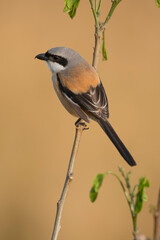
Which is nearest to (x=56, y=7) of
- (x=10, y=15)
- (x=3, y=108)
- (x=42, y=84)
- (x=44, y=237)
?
(x=10, y=15)

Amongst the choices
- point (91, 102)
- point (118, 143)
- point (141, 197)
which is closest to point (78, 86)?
point (91, 102)

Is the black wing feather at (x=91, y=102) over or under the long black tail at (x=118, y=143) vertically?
over

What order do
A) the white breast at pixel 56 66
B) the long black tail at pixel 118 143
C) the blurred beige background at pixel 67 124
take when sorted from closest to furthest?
1. the long black tail at pixel 118 143
2. the white breast at pixel 56 66
3. the blurred beige background at pixel 67 124

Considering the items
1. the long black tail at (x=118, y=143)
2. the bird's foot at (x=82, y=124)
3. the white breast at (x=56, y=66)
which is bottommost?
the long black tail at (x=118, y=143)

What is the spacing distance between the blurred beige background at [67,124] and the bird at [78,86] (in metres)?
1.63

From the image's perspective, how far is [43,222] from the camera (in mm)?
4453

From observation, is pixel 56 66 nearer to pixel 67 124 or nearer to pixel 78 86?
pixel 78 86

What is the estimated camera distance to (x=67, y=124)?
→ 5000mm

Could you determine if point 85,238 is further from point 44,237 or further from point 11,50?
point 11,50

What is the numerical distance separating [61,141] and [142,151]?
2.98 feet

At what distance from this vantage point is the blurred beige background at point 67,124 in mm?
4453

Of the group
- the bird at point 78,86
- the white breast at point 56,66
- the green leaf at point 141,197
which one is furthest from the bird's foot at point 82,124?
the green leaf at point 141,197

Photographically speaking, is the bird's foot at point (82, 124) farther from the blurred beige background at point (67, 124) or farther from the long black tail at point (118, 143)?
the blurred beige background at point (67, 124)

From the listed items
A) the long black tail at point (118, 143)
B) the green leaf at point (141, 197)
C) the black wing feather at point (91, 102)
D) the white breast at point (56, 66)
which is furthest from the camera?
the white breast at point (56, 66)
